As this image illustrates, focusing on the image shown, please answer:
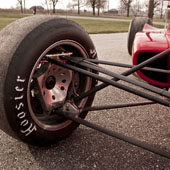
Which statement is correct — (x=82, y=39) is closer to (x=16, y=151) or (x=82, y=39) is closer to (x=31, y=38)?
(x=31, y=38)

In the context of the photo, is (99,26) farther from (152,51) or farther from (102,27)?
(152,51)

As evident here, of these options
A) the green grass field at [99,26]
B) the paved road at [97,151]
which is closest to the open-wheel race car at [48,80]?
the paved road at [97,151]

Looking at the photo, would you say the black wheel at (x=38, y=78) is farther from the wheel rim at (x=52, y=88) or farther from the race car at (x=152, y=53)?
the race car at (x=152, y=53)

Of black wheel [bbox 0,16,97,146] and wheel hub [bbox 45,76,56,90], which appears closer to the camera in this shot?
black wheel [bbox 0,16,97,146]

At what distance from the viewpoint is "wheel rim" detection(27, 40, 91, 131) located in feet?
6.07

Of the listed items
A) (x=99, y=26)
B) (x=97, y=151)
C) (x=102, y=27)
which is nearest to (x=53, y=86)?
(x=97, y=151)

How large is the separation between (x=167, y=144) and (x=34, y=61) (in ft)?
4.40

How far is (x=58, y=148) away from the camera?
196cm

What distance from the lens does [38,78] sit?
5.89ft

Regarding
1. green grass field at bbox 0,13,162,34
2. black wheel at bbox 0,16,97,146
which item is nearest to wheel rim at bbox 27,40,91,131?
black wheel at bbox 0,16,97,146

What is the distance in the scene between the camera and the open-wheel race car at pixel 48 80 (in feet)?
5.02

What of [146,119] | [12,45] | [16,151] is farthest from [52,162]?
[146,119]

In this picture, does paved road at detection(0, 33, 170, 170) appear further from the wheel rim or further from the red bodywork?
the red bodywork

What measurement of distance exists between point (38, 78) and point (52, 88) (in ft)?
0.72
